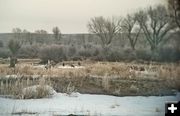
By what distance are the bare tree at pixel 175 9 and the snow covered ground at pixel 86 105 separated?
0.68 metres

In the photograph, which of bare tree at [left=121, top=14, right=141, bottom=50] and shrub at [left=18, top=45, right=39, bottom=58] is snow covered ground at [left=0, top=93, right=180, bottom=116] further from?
bare tree at [left=121, top=14, right=141, bottom=50]

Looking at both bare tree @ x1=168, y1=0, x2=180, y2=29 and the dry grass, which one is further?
bare tree @ x1=168, y1=0, x2=180, y2=29

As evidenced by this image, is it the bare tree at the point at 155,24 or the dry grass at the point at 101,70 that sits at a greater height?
the bare tree at the point at 155,24

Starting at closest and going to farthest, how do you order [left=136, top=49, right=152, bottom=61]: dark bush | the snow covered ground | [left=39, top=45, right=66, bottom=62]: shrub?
1. the snow covered ground
2. [left=39, top=45, right=66, bottom=62]: shrub
3. [left=136, top=49, right=152, bottom=61]: dark bush

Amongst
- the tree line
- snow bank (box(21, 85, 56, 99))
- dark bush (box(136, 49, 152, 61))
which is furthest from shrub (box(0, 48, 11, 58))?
dark bush (box(136, 49, 152, 61))

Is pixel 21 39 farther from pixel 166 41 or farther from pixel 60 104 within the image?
pixel 166 41

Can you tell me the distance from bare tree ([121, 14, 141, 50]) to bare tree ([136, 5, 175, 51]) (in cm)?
6

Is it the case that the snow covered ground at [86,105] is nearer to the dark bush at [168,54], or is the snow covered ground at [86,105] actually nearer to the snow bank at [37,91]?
the snow bank at [37,91]

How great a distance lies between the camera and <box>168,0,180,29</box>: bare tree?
304 cm

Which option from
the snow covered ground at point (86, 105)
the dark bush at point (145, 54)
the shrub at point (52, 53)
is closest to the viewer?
the snow covered ground at point (86, 105)

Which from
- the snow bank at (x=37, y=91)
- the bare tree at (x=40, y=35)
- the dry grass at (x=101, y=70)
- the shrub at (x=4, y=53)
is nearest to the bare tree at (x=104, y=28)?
the dry grass at (x=101, y=70)

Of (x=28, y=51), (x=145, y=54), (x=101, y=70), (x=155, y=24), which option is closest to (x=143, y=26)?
(x=155, y=24)

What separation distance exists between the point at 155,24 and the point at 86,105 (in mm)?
914

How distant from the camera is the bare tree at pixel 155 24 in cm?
305
